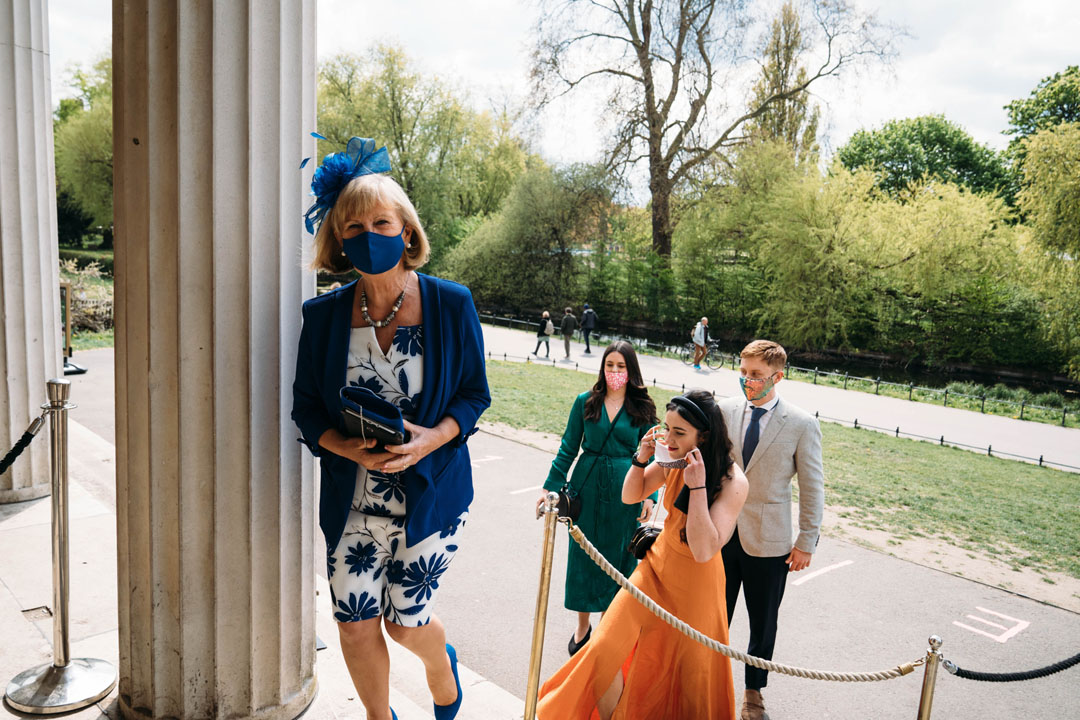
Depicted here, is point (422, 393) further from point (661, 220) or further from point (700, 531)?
point (661, 220)

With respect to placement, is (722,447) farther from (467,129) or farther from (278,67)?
(467,129)

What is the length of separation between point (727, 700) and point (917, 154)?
166ft

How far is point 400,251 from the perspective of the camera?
2.38 m

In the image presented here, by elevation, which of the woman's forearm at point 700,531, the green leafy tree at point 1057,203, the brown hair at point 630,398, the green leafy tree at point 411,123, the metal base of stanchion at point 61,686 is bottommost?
the metal base of stanchion at point 61,686

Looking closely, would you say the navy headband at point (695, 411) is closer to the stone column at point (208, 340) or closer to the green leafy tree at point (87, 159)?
the stone column at point (208, 340)

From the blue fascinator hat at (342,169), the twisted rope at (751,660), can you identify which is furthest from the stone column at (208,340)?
the twisted rope at (751,660)

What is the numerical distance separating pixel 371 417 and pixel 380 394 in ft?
0.84

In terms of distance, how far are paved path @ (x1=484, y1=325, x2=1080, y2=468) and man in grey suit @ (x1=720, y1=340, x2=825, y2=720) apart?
38.9 feet

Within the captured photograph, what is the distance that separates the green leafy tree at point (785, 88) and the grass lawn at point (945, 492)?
18915 millimetres

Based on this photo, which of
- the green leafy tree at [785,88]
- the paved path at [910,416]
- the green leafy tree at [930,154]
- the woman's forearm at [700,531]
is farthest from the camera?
the green leafy tree at [930,154]

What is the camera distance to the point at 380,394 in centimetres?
240

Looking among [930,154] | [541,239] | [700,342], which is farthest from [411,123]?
[930,154]

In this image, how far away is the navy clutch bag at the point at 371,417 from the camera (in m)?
2.15

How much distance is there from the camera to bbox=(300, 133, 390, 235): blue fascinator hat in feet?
7.86
